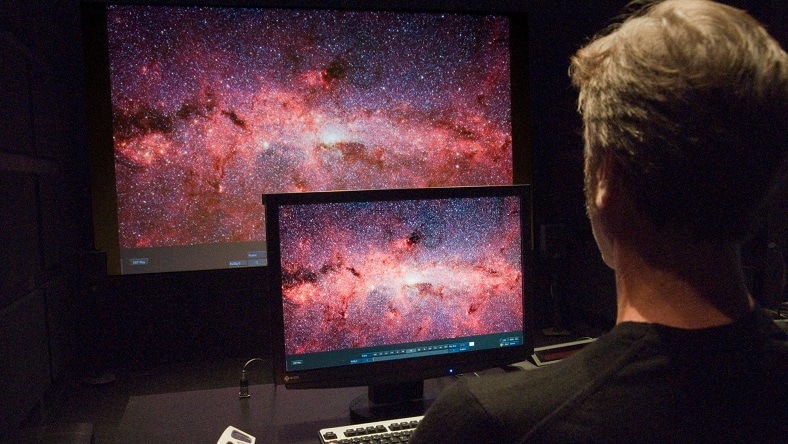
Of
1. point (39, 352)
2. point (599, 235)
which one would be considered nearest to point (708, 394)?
point (599, 235)

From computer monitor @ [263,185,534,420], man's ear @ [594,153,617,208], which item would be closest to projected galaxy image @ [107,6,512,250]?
computer monitor @ [263,185,534,420]

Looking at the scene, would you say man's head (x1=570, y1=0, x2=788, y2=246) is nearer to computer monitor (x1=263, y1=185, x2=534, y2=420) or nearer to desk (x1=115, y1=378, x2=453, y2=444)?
computer monitor (x1=263, y1=185, x2=534, y2=420)

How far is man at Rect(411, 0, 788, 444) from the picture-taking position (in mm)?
612

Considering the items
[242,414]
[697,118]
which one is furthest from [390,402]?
[697,118]

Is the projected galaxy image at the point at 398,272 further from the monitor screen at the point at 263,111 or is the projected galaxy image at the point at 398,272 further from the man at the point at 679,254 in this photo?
the monitor screen at the point at 263,111

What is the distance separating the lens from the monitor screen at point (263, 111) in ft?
7.91

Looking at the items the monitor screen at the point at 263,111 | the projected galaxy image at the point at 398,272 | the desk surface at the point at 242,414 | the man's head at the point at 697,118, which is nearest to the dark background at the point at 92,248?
the monitor screen at the point at 263,111

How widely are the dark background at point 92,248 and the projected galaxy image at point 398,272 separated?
2.97 feet

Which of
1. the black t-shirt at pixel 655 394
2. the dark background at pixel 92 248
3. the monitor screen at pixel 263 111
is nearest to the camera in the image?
the black t-shirt at pixel 655 394

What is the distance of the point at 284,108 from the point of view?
2.55m

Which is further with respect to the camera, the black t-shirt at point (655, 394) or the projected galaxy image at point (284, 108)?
the projected galaxy image at point (284, 108)

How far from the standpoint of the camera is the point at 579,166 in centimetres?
278

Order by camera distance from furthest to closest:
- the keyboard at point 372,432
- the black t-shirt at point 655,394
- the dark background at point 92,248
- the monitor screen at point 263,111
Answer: the monitor screen at point 263,111
the dark background at point 92,248
the keyboard at point 372,432
the black t-shirt at point 655,394

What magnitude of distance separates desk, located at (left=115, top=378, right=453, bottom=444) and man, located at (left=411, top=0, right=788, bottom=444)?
28.8 inches
